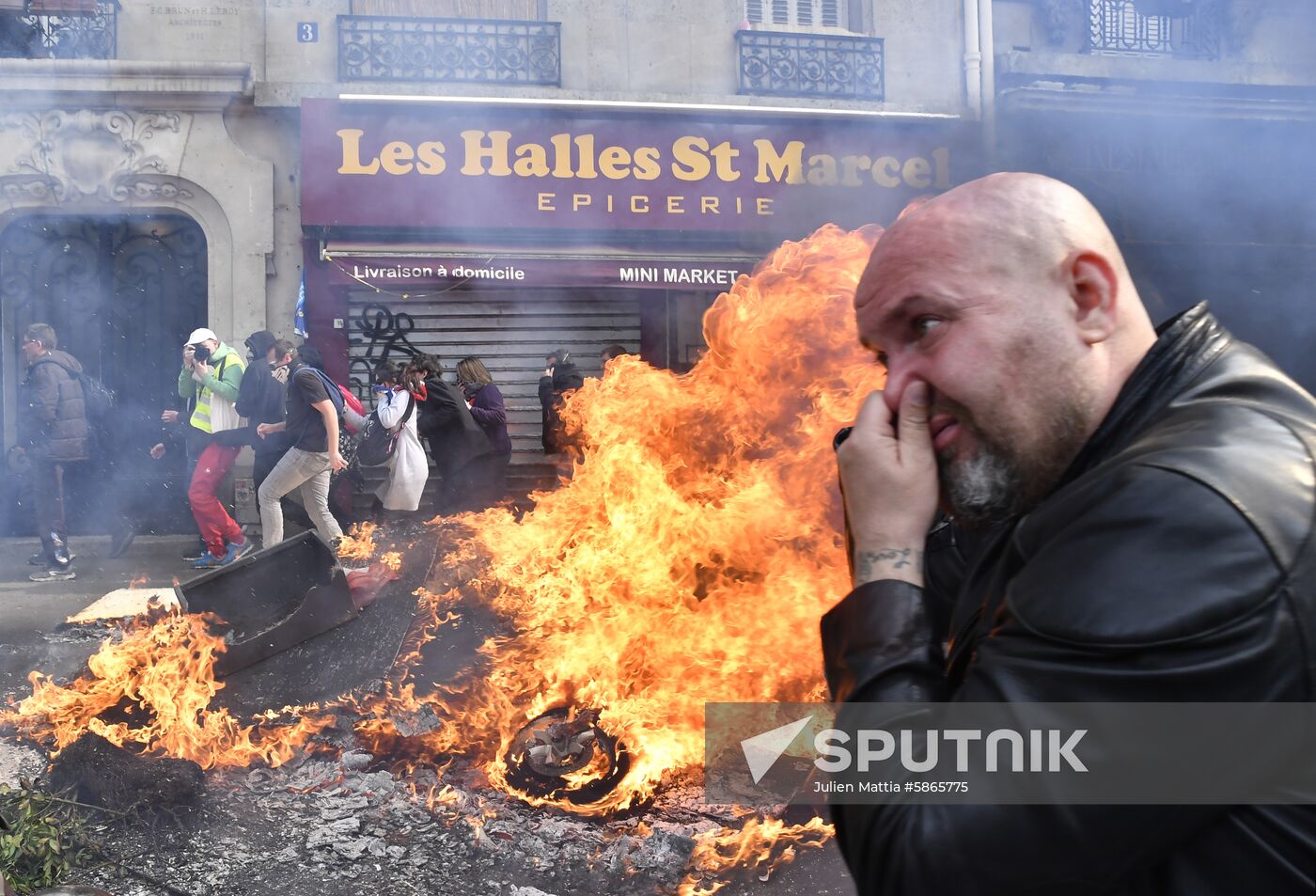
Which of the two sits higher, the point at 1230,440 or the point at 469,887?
the point at 1230,440

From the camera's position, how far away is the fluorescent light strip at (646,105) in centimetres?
1163

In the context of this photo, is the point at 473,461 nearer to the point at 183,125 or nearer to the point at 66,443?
the point at 66,443

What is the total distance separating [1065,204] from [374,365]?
1170 centimetres

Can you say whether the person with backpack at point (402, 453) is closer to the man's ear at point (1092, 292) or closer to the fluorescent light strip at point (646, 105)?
the fluorescent light strip at point (646, 105)

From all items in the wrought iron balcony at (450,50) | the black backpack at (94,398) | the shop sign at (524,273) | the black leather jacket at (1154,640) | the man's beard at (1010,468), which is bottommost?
the black leather jacket at (1154,640)

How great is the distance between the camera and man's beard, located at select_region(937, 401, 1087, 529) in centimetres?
118

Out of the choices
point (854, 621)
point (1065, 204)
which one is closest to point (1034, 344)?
point (1065, 204)

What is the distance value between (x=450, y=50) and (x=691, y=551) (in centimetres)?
939

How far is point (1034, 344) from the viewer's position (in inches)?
45.8

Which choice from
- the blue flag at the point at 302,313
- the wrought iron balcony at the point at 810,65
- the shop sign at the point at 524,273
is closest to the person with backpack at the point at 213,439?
the blue flag at the point at 302,313

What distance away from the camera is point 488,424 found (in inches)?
360

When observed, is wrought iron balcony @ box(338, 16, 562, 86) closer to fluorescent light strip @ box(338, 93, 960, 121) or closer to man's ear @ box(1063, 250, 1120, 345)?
fluorescent light strip @ box(338, 93, 960, 121)

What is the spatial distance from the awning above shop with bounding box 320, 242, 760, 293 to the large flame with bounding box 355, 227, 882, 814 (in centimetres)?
619

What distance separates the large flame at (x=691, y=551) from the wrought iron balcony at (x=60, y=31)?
9.40 metres
